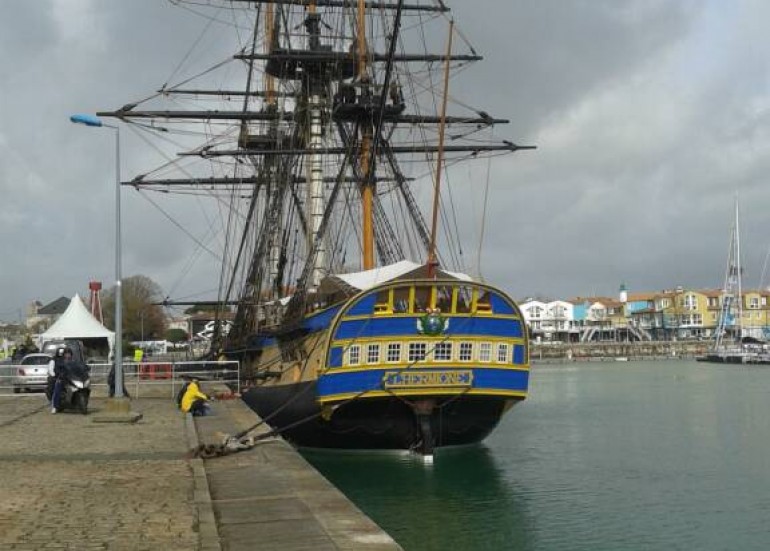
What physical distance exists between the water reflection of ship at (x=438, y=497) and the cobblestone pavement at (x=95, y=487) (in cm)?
413

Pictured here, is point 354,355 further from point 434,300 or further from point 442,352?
point 434,300

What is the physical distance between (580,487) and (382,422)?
17.0 ft

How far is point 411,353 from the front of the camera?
2158 cm

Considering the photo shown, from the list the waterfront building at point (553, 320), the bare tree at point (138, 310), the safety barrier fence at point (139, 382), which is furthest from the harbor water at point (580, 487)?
the waterfront building at point (553, 320)

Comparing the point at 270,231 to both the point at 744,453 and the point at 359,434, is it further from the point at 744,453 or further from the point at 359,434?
the point at 744,453

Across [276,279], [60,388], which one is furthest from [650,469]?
[276,279]

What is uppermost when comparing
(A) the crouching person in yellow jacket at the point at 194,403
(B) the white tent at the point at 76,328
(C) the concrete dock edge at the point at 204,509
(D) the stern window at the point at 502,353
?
(B) the white tent at the point at 76,328

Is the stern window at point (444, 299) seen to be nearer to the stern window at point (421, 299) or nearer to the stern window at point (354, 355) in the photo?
the stern window at point (421, 299)

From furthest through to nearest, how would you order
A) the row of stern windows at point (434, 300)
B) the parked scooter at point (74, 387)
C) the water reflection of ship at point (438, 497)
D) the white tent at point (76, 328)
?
the white tent at point (76, 328)
the row of stern windows at point (434, 300)
the parked scooter at point (74, 387)
the water reflection of ship at point (438, 497)

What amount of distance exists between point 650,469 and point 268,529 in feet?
52.3

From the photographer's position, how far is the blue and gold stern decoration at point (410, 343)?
21359 mm

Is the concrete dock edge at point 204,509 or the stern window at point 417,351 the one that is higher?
the stern window at point 417,351

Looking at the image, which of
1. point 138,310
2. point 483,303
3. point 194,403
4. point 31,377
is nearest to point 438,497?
point 483,303

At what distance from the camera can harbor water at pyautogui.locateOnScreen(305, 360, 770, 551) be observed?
1495cm
